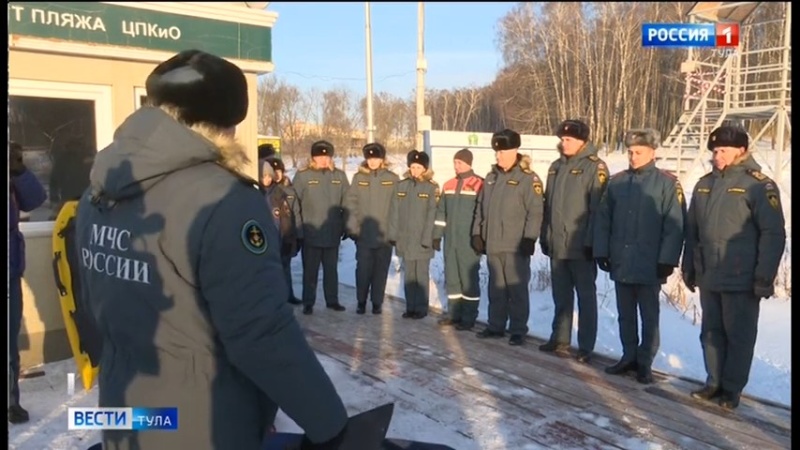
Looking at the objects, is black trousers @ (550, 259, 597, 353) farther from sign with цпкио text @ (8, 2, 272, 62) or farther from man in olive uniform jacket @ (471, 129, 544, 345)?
sign with цпкио text @ (8, 2, 272, 62)

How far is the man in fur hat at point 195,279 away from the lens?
1374mm

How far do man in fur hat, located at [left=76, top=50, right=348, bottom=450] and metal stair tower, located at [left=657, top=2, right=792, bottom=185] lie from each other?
9.71 m

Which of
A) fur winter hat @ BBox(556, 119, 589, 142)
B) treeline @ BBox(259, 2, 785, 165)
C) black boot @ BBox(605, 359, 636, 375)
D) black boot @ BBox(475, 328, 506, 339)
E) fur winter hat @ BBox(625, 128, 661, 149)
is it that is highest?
treeline @ BBox(259, 2, 785, 165)

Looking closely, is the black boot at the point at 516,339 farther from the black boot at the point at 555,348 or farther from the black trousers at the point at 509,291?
the black boot at the point at 555,348

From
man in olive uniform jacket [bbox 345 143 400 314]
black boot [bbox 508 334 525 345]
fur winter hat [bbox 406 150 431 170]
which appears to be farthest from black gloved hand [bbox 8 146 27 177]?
black boot [bbox 508 334 525 345]

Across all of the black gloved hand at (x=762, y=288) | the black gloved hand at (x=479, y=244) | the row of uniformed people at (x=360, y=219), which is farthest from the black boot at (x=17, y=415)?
the black gloved hand at (x=762, y=288)

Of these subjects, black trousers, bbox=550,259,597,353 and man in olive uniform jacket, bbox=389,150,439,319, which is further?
man in olive uniform jacket, bbox=389,150,439,319

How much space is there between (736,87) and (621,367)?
Result: 897 cm

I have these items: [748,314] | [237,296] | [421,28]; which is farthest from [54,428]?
[421,28]

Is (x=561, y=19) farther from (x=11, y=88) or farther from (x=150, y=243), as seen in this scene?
(x=150, y=243)

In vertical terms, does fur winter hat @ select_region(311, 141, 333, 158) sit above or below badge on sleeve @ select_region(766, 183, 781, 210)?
above

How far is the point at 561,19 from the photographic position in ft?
31.0

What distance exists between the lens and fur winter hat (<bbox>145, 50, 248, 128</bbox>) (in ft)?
4.85

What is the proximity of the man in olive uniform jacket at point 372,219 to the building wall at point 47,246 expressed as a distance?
197cm
